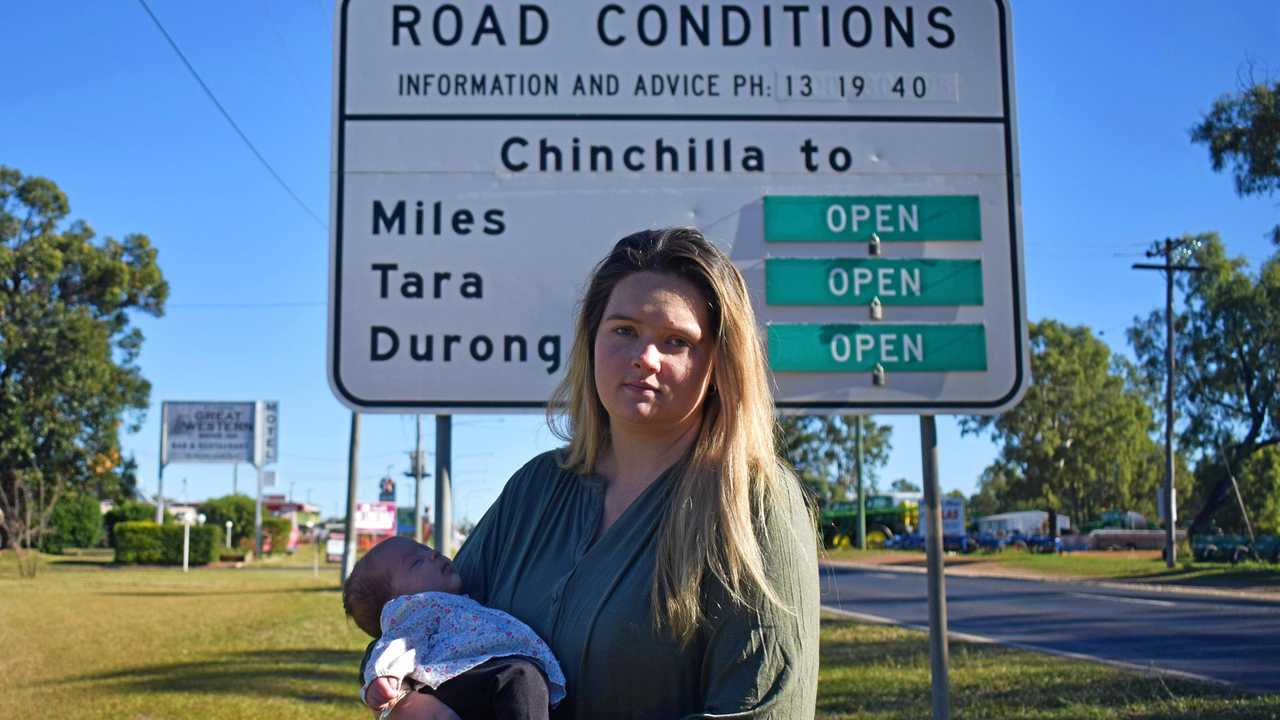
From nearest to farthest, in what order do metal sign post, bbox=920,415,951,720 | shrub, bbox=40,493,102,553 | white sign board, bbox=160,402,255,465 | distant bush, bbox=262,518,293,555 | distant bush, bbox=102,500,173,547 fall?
metal sign post, bbox=920,415,951,720 < shrub, bbox=40,493,102,553 < distant bush, bbox=102,500,173,547 < white sign board, bbox=160,402,255,465 < distant bush, bbox=262,518,293,555

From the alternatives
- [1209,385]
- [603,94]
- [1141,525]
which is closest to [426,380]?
[603,94]

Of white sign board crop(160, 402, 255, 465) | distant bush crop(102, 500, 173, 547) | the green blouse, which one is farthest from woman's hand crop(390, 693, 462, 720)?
white sign board crop(160, 402, 255, 465)

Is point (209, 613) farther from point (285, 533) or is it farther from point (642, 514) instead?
point (285, 533)

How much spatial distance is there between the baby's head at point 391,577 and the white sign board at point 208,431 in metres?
59.4

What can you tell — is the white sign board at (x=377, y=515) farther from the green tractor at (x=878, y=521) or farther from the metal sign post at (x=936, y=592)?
the green tractor at (x=878, y=521)

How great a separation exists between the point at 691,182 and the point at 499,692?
203 centimetres

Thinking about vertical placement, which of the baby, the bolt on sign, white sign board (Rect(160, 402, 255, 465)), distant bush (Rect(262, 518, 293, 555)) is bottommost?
distant bush (Rect(262, 518, 293, 555))

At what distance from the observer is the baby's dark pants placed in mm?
1720

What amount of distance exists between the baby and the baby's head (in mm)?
78

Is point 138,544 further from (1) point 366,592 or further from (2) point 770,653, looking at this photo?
(2) point 770,653

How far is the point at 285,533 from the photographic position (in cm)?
6494

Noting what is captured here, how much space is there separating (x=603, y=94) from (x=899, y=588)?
75.7 ft

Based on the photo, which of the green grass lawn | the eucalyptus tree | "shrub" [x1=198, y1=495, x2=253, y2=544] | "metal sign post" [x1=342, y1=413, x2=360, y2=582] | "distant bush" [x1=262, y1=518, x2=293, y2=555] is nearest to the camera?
the green grass lawn

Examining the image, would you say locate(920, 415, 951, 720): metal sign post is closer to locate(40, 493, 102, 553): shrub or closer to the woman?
the woman
